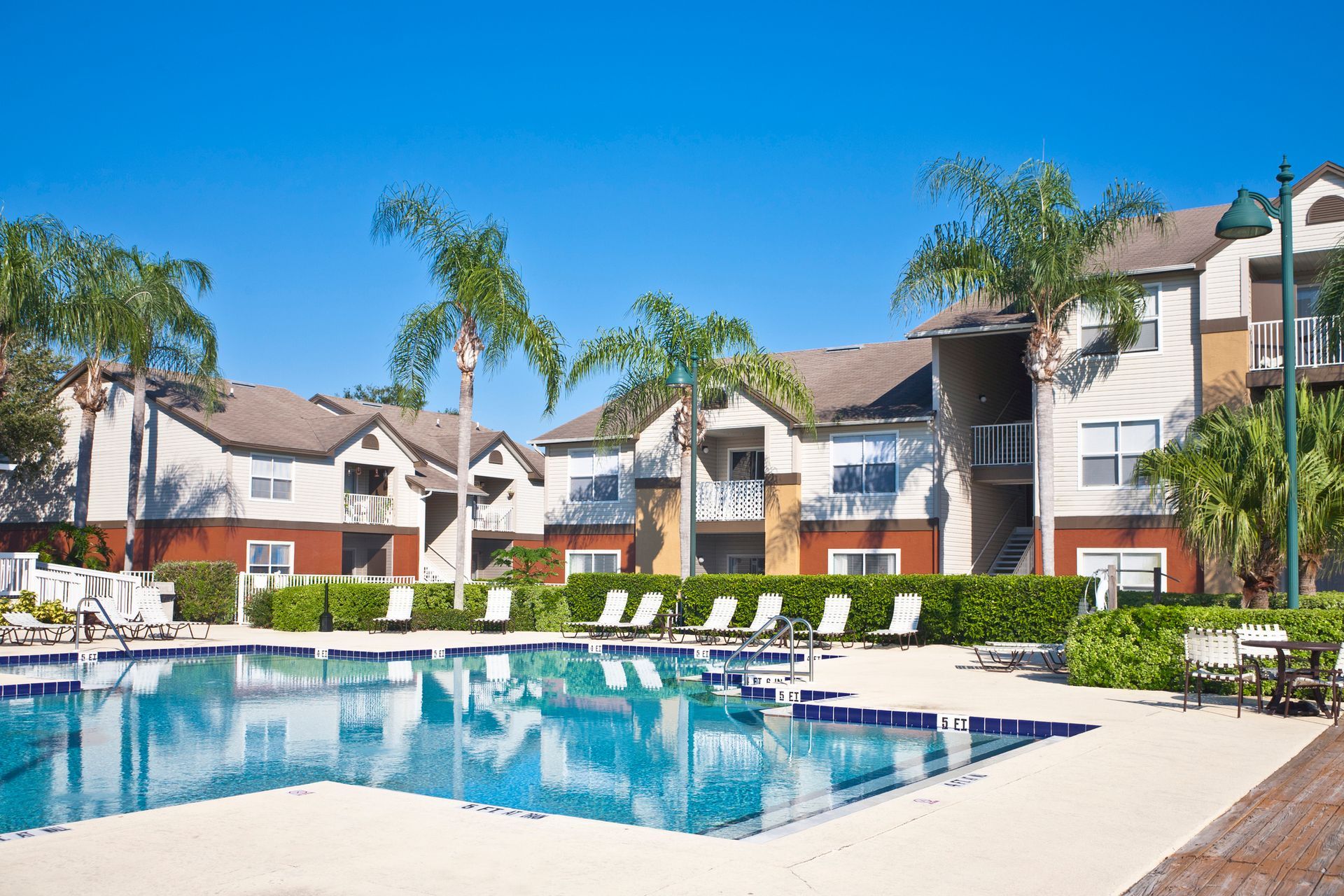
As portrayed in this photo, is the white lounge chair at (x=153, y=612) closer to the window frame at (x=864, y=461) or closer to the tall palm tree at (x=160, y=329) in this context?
the tall palm tree at (x=160, y=329)

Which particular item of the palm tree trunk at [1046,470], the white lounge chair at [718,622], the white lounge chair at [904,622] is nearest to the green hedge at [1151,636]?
the white lounge chair at [904,622]

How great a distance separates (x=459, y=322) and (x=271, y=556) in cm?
1251

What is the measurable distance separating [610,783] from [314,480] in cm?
2987

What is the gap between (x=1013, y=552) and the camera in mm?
28391

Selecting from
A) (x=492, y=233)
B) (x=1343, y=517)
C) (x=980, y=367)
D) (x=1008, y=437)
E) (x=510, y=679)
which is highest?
(x=492, y=233)

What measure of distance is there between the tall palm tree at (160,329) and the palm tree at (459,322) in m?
8.74

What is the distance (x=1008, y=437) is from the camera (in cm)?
2789

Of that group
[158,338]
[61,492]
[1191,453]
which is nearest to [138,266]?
[158,338]

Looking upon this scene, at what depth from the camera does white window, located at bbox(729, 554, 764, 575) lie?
32750 mm

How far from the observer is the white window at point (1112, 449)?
2497 centimetres

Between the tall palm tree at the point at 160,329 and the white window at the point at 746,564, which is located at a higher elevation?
the tall palm tree at the point at 160,329

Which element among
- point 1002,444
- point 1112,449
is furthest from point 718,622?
point 1112,449

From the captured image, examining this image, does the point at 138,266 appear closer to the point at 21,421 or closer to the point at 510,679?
the point at 21,421

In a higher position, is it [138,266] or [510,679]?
[138,266]
